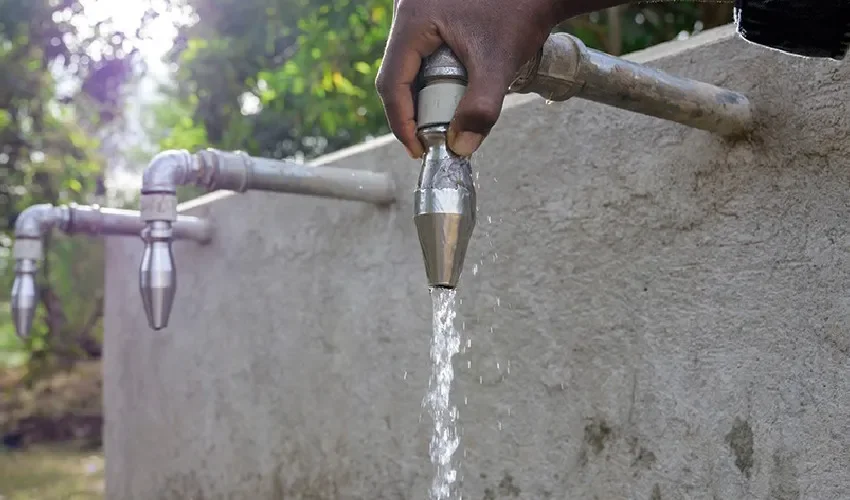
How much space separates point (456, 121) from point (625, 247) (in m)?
0.94

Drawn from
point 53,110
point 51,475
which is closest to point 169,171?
point 51,475

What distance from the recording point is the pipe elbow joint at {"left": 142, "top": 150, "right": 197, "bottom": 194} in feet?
7.22

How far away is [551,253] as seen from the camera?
193 cm

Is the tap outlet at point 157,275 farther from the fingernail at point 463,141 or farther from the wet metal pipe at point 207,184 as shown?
the fingernail at point 463,141

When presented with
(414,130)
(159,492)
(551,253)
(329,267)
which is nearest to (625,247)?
(551,253)

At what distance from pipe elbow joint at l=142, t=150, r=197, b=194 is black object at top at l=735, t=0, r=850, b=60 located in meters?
1.55

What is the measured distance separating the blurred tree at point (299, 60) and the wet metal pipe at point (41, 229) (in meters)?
1.85

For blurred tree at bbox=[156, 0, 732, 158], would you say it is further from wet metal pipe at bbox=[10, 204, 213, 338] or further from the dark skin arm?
the dark skin arm

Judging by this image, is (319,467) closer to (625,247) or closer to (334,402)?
(334,402)

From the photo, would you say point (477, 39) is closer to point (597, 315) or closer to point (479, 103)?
point (479, 103)

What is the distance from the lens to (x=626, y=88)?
4.30ft

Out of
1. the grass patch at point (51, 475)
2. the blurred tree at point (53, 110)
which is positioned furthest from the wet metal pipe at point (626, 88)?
the blurred tree at point (53, 110)

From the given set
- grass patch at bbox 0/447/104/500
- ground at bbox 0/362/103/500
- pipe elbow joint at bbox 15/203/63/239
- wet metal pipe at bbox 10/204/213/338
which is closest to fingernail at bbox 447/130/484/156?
wet metal pipe at bbox 10/204/213/338

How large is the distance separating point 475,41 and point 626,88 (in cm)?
48
